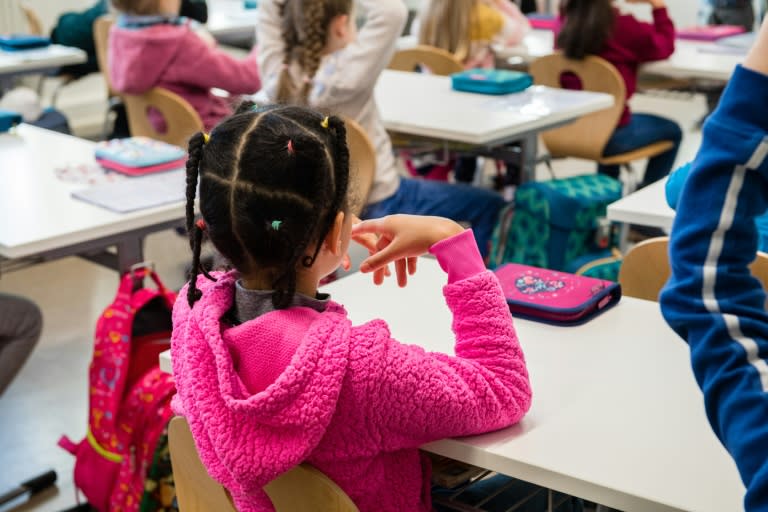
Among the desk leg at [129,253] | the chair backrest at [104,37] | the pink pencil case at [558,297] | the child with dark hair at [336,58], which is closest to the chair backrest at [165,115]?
the child with dark hair at [336,58]

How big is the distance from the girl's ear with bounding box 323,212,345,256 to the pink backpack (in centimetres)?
84

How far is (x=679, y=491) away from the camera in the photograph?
1.16 metres

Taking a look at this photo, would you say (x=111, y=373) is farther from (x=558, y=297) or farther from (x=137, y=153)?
(x=558, y=297)

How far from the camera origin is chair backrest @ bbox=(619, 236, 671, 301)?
5.72ft

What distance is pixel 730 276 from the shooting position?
2.66 ft

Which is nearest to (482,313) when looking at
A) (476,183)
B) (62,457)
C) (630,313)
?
(630,313)

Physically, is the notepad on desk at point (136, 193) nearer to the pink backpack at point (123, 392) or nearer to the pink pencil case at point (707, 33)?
the pink backpack at point (123, 392)

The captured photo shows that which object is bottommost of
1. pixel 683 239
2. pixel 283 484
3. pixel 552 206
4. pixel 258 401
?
pixel 552 206

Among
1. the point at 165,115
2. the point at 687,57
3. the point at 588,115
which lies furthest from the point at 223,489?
the point at 687,57

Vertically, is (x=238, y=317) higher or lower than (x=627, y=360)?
higher

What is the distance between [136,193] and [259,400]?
4.36 feet

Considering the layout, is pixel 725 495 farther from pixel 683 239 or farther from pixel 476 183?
pixel 476 183

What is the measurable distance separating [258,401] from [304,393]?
5 centimetres

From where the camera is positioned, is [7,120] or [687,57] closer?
[7,120]
